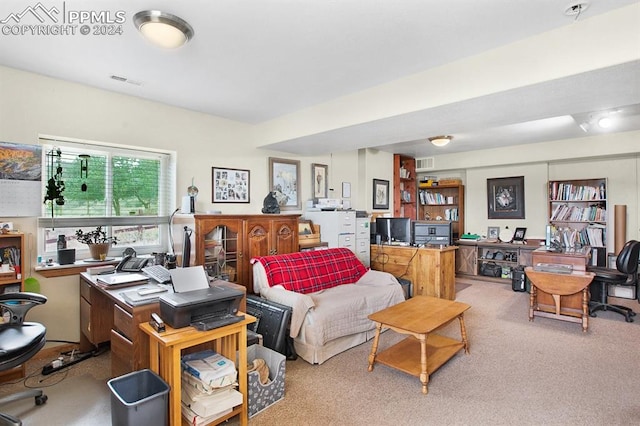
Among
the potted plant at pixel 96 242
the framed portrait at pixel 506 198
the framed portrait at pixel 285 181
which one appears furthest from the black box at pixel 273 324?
the framed portrait at pixel 506 198

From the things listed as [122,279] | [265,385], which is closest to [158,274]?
[122,279]

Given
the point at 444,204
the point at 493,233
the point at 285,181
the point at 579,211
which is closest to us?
the point at 285,181

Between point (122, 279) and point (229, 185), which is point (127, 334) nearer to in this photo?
point (122, 279)

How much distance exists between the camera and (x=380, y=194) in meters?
5.66

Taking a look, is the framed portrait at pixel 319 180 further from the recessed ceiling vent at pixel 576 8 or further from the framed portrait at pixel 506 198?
the recessed ceiling vent at pixel 576 8

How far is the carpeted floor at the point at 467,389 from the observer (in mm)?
2014

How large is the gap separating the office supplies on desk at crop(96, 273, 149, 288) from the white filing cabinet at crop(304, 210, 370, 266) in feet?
7.86

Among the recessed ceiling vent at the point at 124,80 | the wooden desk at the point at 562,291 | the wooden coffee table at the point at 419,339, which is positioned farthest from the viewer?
the wooden desk at the point at 562,291

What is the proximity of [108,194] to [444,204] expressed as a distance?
226 inches

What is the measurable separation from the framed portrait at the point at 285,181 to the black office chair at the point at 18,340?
264cm

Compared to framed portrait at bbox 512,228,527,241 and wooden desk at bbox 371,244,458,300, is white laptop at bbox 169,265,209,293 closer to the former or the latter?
wooden desk at bbox 371,244,458,300

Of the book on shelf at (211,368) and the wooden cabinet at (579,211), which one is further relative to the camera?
the wooden cabinet at (579,211)

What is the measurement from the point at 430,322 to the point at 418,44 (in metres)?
1.95

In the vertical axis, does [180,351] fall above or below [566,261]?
below
